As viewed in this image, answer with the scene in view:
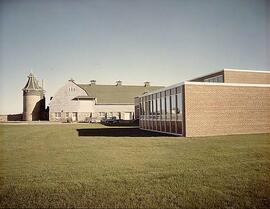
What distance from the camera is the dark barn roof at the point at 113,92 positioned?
199 ft

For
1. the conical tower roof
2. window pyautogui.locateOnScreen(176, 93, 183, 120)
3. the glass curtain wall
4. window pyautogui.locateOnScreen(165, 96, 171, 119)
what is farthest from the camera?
the conical tower roof

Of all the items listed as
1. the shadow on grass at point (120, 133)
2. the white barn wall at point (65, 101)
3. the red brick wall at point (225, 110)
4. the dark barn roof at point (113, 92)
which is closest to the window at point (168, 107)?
the shadow on grass at point (120, 133)

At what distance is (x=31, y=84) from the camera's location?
64250 millimetres

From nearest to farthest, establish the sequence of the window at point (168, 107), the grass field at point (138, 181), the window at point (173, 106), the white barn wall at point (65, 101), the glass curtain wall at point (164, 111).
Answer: the grass field at point (138, 181) → the glass curtain wall at point (164, 111) → the window at point (173, 106) → the window at point (168, 107) → the white barn wall at point (65, 101)

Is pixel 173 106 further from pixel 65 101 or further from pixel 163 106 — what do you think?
pixel 65 101

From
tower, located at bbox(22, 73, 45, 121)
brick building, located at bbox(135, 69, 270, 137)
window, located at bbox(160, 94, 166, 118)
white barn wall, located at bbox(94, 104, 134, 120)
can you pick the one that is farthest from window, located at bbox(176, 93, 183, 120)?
tower, located at bbox(22, 73, 45, 121)

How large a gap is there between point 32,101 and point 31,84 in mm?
4235

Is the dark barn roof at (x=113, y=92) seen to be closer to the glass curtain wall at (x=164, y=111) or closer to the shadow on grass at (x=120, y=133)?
the glass curtain wall at (x=164, y=111)

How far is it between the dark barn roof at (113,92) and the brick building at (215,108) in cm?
3593

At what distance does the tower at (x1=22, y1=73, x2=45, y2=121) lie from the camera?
6231cm

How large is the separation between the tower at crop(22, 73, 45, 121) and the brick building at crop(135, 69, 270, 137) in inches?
1761

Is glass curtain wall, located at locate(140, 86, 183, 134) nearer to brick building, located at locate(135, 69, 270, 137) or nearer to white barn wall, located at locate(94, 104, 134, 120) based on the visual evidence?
brick building, located at locate(135, 69, 270, 137)

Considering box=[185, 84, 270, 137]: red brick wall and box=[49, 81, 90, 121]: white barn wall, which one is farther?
box=[49, 81, 90, 121]: white barn wall

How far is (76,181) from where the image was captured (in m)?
7.78
